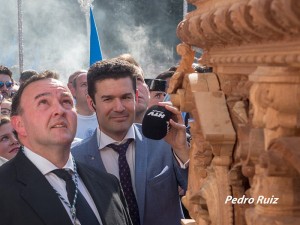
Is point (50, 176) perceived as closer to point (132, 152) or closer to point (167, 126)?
point (167, 126)

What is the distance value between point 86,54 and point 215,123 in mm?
18636

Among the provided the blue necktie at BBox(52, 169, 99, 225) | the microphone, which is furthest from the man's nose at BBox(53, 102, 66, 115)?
the microphone

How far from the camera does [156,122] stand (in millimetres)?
3268

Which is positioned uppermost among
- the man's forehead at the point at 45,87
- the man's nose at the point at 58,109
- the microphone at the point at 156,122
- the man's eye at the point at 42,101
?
the man's forehead at the point at 45,87

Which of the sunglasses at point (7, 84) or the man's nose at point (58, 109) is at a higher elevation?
the man's nose at point (58, 109)

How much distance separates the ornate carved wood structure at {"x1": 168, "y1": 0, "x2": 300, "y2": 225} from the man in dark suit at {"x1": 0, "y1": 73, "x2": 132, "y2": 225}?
62cm

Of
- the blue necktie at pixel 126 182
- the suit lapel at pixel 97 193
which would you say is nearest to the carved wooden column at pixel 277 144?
the suit lapel at pixel 97 193

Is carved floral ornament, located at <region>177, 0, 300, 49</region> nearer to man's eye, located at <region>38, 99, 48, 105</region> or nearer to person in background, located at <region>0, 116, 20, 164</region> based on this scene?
man's eye, located at <region>38, 99, 48, 105</region>

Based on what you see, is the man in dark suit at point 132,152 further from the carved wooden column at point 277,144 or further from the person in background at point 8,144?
the carved wooden column at point 277,144

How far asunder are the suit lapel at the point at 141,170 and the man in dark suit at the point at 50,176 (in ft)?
0.48

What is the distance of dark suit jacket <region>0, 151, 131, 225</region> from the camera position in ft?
9.68

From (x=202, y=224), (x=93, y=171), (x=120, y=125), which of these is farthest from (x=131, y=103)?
(x=202, y=224)

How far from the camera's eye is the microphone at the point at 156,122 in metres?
3.21

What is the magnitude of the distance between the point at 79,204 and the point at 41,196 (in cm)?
21
